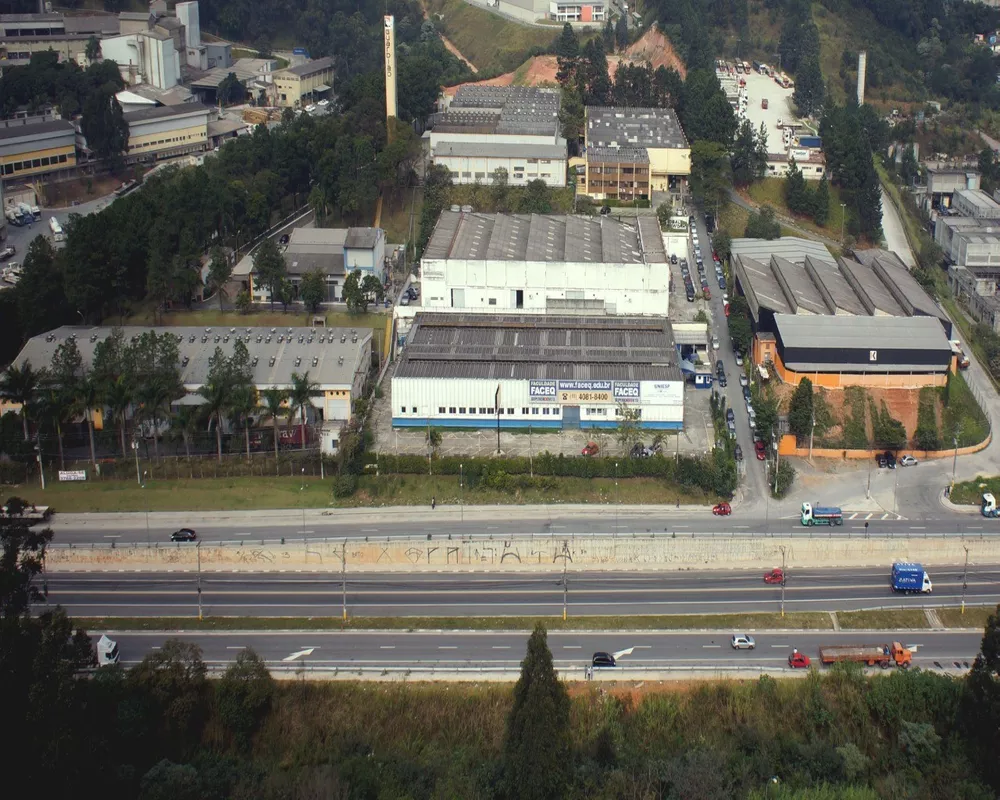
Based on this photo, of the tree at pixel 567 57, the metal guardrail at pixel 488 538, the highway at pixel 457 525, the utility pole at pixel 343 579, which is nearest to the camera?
the utility pole at pixel 343 579

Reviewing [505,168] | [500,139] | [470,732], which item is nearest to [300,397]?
[470,732]

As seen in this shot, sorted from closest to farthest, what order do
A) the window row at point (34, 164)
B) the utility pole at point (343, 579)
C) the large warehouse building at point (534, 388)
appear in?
the utility pole at point (343, 579) → the large warehouse building at point (534, 388) → the window row at point (34, 164)

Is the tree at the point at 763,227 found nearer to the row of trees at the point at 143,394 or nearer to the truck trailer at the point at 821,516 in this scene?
the truck trailer at the point at 821,516

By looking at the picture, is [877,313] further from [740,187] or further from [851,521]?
[740,187]

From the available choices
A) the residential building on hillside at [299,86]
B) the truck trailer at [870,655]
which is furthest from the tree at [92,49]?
the truck trailer at [870,655]

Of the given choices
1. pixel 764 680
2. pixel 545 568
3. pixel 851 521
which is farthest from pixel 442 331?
pixel 764 680

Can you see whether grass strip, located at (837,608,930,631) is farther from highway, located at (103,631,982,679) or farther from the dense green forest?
the dense green forest

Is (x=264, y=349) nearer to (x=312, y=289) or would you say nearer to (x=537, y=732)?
(x=312, y=289)
